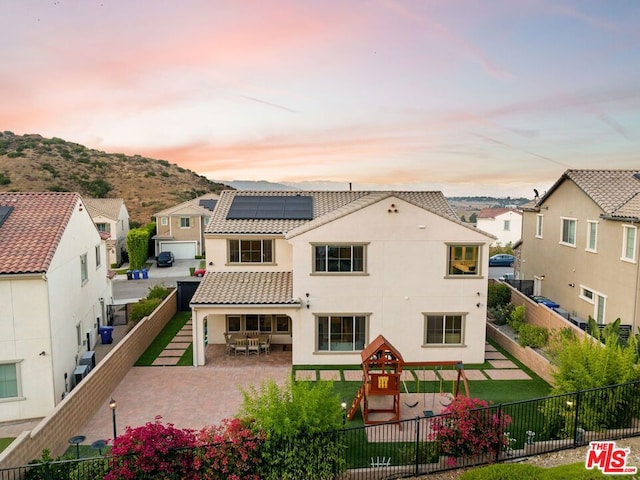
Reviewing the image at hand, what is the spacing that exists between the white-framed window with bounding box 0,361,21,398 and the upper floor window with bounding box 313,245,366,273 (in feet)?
36.6

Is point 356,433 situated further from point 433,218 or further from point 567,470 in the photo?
point 433,218

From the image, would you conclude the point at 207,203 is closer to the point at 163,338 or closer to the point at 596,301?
the point at 163,338

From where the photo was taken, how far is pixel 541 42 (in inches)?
858

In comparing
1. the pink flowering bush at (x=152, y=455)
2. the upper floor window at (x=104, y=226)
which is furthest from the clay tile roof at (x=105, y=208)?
the pink flowering bush at (x=152, y=455)

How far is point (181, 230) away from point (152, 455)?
43.7 m

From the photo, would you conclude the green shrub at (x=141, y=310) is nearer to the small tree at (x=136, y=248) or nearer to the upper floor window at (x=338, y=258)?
the upper floor window at (x=338, y=258)

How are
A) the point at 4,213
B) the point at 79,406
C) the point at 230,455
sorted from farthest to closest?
the point at 4,213 < the point at 79,406 < the point at 230,455

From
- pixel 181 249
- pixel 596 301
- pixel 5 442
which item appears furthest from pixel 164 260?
pixel 596 301

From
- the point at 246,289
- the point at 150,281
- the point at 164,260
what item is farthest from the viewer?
the point at 164,260

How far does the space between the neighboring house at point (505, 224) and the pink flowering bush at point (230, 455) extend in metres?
55.8

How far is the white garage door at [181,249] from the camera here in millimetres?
50656

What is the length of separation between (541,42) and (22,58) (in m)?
28.2

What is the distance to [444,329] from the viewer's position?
62.2 ft

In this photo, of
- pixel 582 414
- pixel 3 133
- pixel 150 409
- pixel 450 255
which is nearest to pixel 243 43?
pixel 450 255
